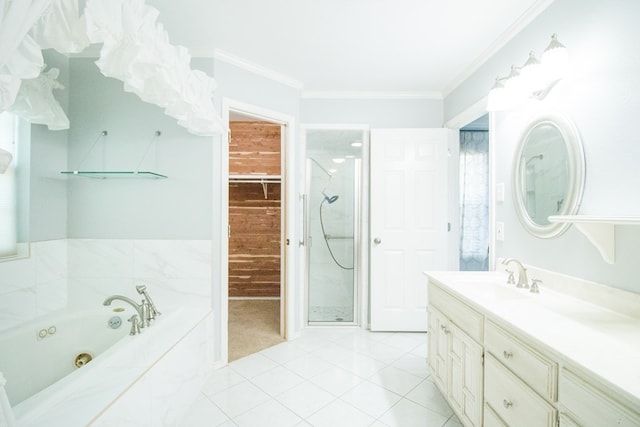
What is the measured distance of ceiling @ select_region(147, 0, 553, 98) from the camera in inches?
70.0

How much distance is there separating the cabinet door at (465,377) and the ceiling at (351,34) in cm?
196

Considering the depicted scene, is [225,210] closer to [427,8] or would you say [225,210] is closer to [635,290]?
[427,8]

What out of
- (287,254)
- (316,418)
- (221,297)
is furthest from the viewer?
(287,254)

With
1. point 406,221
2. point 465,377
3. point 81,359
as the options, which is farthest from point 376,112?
point 81,359

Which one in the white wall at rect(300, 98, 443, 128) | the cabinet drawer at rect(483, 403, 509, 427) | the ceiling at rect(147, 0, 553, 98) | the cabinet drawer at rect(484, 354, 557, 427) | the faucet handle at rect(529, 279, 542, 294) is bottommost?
the cabinet drawer at rect(483, 403, 509, 427)

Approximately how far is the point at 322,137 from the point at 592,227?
246cm

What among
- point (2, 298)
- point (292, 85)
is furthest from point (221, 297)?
point (292, 85)

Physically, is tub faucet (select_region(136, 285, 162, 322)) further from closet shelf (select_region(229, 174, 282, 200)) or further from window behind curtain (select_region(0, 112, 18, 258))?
closet shelf (select_region(229, 174, 282, 200))

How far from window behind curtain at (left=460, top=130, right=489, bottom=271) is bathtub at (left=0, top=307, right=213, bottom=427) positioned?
3.34 metres

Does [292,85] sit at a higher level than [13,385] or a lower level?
higher

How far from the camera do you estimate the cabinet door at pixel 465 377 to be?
140 centimetres

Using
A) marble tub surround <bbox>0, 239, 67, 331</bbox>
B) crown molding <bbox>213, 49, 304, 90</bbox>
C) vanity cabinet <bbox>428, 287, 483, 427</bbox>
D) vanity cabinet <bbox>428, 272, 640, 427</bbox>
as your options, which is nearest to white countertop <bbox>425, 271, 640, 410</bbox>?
vanity cabinet <bbox>428, 272, 640, 427</bbox>

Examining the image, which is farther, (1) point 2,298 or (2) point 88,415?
(1) point 2,298

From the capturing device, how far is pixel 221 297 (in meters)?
2.32
